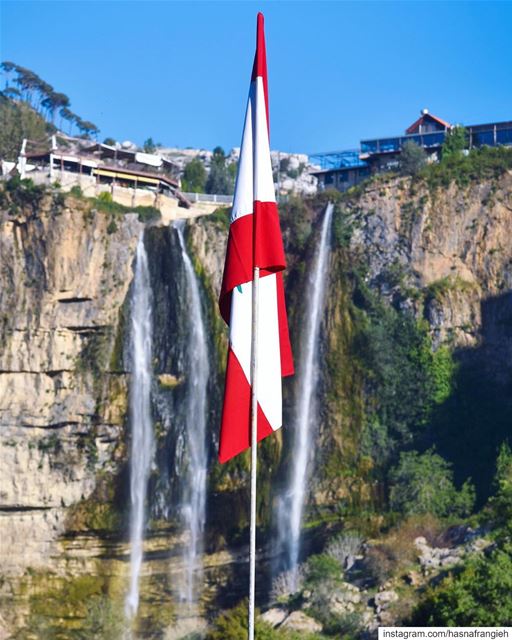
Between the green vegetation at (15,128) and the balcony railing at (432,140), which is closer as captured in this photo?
the balcony railing at (432,140)

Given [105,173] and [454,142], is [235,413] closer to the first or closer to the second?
[454,142]

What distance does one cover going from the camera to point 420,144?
71.2 m

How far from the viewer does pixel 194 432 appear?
6262cm

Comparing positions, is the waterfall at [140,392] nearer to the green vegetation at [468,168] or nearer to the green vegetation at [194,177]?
the green vegetation at [468,168]

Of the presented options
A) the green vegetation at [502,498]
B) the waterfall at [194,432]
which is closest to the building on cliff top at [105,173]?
the waterfall at [194,432]

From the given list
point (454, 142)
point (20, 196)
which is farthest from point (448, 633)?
point (454, 142)

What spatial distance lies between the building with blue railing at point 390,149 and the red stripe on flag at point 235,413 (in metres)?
47.9

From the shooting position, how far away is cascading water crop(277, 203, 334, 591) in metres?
59.3

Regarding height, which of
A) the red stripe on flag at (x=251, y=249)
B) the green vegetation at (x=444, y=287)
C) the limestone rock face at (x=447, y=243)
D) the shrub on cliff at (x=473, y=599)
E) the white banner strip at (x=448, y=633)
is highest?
the limestone rock face at (x=447, y=243)

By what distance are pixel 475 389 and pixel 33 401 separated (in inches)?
677

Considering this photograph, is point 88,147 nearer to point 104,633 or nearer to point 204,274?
point 204,274

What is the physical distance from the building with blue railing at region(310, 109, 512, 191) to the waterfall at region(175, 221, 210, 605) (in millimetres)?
10561

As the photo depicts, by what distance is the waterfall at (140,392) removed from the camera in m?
62.1

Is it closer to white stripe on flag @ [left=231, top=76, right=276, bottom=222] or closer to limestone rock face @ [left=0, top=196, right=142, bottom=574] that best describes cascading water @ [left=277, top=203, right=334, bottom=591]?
limestone rock face @ [left=0, top=196, right=142, bottom=574]
